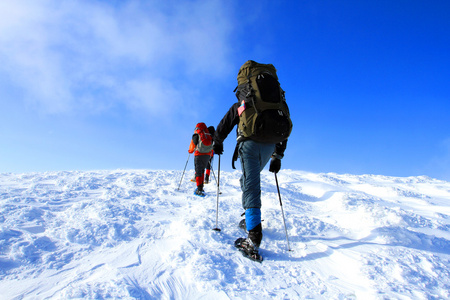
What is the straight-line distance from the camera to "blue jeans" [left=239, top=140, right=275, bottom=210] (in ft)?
10.9

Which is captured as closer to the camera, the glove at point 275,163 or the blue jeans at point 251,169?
the blue jeans at point 251,169

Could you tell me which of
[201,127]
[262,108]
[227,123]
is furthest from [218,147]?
[201,127]

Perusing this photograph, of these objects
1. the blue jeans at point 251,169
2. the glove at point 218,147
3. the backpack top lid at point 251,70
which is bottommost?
the blue jeans at point 251,169

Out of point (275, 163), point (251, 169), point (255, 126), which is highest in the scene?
point (255, 126)

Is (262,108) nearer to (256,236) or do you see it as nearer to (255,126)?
(255,126)

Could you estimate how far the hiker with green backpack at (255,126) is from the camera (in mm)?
3270

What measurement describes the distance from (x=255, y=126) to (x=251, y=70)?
0.97 m

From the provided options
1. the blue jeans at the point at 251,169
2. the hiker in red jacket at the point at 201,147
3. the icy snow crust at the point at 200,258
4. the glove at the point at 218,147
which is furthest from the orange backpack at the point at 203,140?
the blue jeans at the point at 251,169

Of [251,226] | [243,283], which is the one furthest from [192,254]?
[251,226]

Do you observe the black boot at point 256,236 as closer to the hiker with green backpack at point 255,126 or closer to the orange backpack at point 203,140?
the hiker with green backpack at point 255,126

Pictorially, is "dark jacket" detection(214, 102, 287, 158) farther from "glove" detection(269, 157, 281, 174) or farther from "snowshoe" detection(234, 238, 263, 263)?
"snowshoe" detection(234, 238, 263, 263)

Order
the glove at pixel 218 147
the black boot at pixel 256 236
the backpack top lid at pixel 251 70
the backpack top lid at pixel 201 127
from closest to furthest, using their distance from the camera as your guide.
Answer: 1. the black boot at pixel 256 236
2. the backpack top lid at pixel 251 70
3. the glove at pixel 218 147
4. the backpack top lid at pixel 201 127

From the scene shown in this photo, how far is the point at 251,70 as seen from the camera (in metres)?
3.63

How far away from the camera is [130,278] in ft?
7.23
